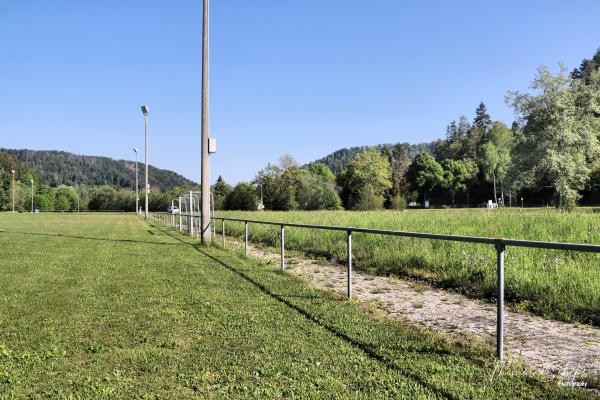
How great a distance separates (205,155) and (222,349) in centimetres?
1314

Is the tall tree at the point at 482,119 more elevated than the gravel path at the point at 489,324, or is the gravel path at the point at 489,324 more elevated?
the tall tree at the point at 482,119

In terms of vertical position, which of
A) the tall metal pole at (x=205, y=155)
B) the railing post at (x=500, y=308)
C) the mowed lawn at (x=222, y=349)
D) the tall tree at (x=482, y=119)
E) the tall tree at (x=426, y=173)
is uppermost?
the tall tree at (x=482, y=119)

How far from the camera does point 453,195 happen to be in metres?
106

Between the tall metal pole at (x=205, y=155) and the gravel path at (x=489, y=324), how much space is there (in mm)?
7851

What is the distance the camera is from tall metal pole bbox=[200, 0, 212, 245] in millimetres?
16688

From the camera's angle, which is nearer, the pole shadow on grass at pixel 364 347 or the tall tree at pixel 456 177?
→ the pole shadow on grass at pixel 364 347

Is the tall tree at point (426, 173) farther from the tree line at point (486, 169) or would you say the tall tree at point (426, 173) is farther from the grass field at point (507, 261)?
the grass field at point (507, 261)

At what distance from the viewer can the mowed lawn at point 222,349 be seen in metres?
3.52

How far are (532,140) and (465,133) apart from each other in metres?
92.5

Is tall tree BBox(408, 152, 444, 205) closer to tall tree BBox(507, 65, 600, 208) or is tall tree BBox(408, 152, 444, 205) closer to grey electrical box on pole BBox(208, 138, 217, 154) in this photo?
tall tree BBox(507, 65, 600, 208)

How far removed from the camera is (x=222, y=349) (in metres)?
4.51

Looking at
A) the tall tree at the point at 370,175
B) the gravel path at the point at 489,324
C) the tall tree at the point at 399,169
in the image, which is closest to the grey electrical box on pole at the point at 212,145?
the gravel path at the point at 489,324

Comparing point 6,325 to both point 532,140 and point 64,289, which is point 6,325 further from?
point 532,140

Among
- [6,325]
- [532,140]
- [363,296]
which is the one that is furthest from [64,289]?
[532,140]
